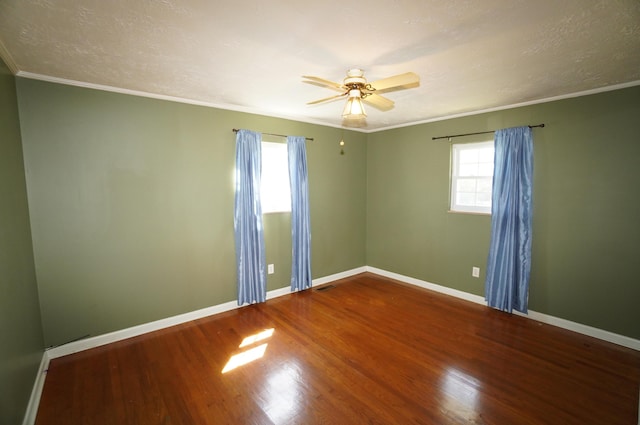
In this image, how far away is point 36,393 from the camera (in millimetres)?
2025

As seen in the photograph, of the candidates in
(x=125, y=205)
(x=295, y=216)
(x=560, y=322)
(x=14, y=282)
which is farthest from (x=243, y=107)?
(x=560, y=322)

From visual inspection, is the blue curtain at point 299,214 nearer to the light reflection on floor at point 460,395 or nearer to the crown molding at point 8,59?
the light reflection on floor at point 460,395

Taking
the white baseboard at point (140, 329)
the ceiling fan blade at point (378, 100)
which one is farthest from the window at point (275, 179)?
the ceiling fan blade at point (378, 100)

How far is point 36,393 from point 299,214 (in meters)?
2.95

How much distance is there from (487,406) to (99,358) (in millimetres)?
3258

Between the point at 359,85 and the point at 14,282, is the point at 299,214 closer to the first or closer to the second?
the point at 359,85

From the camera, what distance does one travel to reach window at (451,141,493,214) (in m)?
3.63

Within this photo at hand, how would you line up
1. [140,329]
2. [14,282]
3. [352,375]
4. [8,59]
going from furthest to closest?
[140,329] < [352,375] < [8,59] < [14,282]

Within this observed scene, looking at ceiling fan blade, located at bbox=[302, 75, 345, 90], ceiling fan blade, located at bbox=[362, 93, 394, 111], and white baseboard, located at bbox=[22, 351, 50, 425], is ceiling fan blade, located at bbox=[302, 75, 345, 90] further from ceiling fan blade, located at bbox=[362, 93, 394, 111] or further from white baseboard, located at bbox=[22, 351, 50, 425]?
white baseboard, located at bbox=[22, 351, 50, 425]

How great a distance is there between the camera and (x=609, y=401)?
2012 mm

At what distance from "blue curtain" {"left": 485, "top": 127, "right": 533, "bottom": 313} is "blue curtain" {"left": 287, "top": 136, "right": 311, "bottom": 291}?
243cm

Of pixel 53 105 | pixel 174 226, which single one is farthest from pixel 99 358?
pixel 53 105

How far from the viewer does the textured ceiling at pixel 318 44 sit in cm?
148

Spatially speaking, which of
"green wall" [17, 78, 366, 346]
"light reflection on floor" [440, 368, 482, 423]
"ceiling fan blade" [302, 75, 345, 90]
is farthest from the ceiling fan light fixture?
"light reflection on floor" [440, 368, 482, 423]
